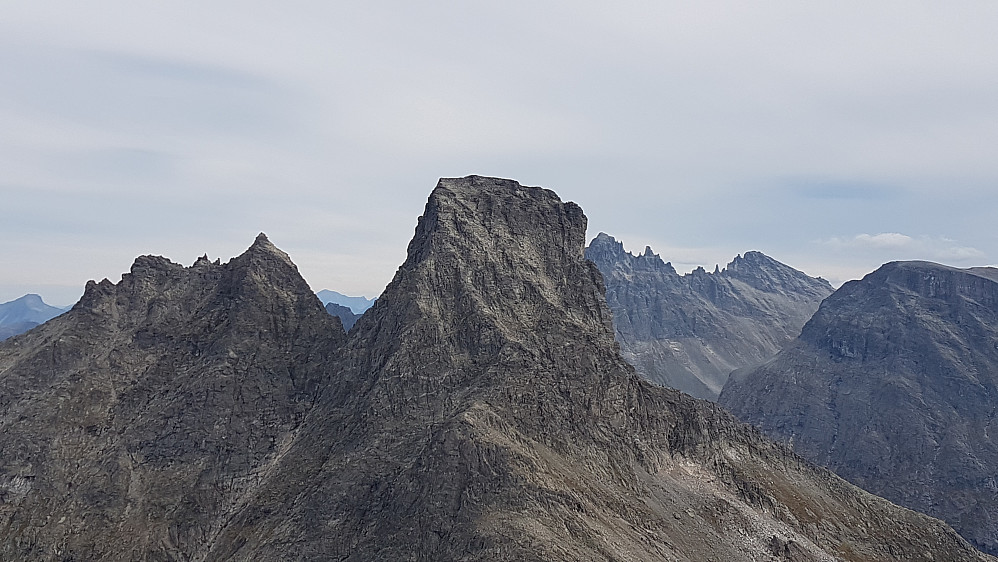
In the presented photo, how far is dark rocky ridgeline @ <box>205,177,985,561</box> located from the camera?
116 m

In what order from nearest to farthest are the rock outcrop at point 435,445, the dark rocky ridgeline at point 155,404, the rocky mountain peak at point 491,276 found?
1. the rock outcrop at point 435,445
2. the dark rocky ridgeline at point 155,404
3. the rocky mountain peak at point 491,276

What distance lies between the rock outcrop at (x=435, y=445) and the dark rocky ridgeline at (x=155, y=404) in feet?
1.50

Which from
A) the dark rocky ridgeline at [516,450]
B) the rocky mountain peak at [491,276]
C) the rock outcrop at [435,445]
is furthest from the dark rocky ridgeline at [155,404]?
the rocky mountain peak at [491,276]

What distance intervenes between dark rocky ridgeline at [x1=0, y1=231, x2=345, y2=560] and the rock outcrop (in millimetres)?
458

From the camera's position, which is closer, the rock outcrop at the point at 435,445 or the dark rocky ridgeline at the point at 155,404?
the rock outcrop at the point at 435,445

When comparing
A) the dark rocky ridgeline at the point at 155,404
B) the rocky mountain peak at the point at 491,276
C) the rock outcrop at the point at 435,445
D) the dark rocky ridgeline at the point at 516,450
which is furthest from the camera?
the rocky mountain peak at the point at 491,276

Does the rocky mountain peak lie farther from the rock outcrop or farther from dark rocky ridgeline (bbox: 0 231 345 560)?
dark rocky ridgeline (bbox: 0 231 345 560)

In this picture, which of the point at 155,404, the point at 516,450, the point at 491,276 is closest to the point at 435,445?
the point at 516,450

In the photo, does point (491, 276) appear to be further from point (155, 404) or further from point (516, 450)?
point (155, 404)

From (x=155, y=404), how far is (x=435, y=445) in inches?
2733

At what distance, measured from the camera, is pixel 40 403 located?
144 meters

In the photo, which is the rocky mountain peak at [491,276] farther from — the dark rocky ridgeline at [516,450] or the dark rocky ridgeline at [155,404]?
the dark rocky ridgeline at [155,404]

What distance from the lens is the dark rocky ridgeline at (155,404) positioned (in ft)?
429

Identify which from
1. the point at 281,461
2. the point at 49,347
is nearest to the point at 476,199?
the point at 281,461
